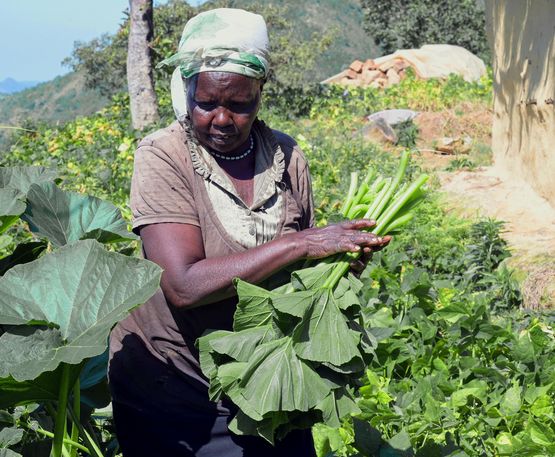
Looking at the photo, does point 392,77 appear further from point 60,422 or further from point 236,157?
point 60,422

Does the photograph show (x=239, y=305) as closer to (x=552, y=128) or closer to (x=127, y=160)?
(x=552, y=128)

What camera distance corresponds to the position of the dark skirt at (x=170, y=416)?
2.39 metres

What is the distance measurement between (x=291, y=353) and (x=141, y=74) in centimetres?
993

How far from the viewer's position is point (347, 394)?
219cm

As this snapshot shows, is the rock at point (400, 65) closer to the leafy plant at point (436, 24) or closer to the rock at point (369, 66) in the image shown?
the rock at point (369, 66)

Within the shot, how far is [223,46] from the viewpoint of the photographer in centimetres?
217

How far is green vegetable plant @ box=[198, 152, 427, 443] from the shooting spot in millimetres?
2070

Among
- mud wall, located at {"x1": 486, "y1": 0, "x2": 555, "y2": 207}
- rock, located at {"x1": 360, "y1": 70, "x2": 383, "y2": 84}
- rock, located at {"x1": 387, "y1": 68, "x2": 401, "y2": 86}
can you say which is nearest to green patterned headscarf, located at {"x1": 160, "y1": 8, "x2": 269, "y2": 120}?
mud wall, located at {"x1": 486, "y1": 0, "x2": 555, "y2": 207}

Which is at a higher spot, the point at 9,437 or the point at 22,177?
the point at 22,177

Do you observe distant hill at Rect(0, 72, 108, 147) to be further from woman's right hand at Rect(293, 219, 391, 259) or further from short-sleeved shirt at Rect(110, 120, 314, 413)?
woman's right hand at Rect(293, 219, 391, 259)

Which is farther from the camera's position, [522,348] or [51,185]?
[522,348]

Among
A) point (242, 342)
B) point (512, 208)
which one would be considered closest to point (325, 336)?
point (242, 342)

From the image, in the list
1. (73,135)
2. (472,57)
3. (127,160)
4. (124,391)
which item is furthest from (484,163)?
(472,57)

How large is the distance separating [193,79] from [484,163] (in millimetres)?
8278
